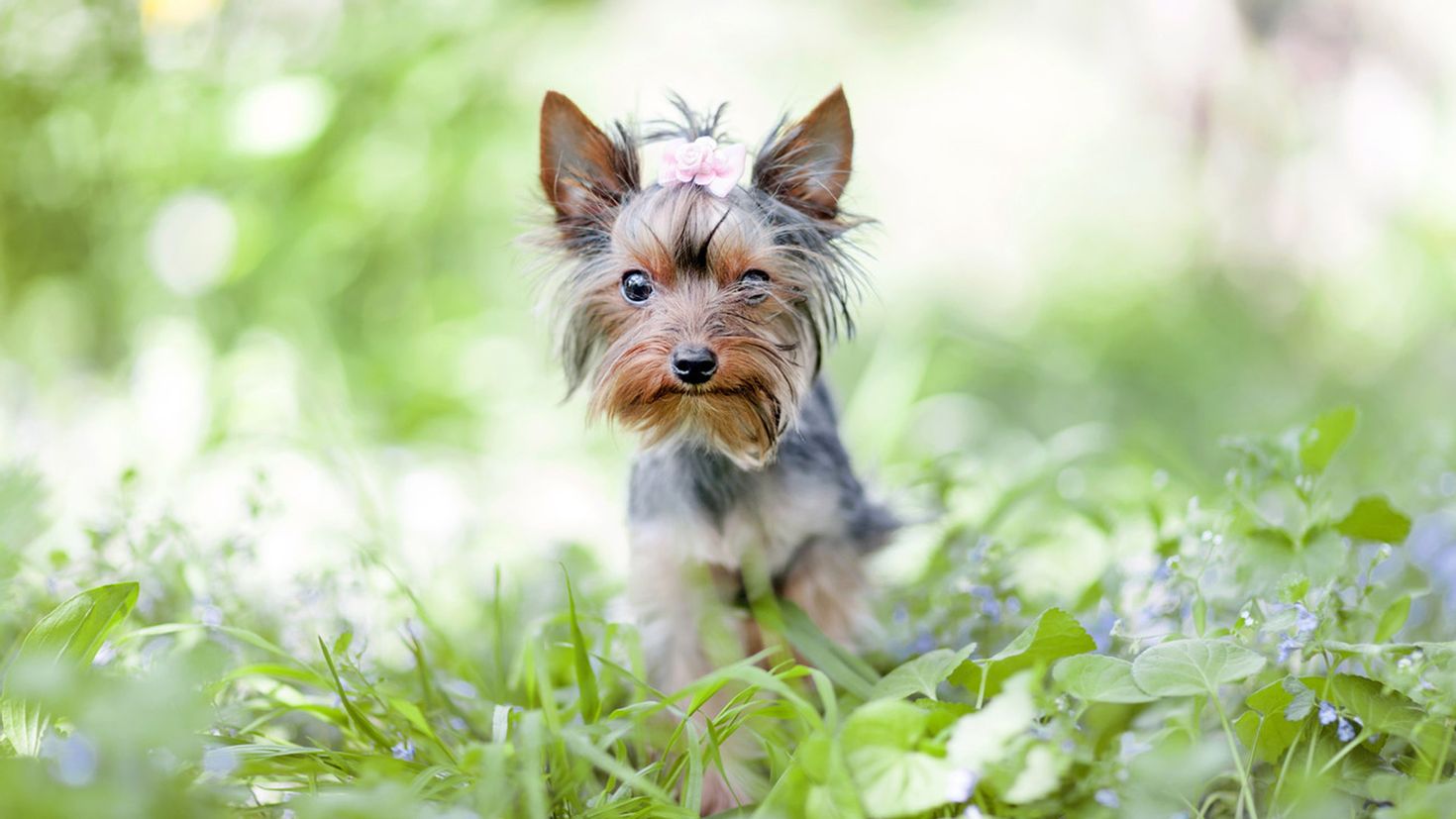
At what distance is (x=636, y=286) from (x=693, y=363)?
39 centimetres

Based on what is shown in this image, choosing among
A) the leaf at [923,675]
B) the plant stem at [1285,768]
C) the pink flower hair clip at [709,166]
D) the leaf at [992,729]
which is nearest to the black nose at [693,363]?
the pink flower hair clip at [709,166]

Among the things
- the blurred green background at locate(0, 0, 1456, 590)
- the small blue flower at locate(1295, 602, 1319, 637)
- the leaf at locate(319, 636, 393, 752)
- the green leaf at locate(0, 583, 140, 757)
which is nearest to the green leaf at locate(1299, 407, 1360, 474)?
the small blue flower at locate(1295, 602, 1319, 637)

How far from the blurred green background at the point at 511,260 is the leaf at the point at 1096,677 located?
185 centimetres

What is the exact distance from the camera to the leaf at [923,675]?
2.50 meters

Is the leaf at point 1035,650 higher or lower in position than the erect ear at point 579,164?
lower

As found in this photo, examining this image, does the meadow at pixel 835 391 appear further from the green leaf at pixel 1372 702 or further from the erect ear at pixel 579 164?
the erect ear at pixel 579 164

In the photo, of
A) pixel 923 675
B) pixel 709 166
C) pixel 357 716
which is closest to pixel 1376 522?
pixel 923 675

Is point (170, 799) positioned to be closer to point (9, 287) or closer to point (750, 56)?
point (9, 287)

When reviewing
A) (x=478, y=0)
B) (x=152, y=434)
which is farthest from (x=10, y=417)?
(x=478, y=0)

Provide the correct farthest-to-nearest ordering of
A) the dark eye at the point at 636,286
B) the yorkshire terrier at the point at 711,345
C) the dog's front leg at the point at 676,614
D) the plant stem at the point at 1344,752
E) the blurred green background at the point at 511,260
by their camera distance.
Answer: the blurred green background at the point at 511,260
the dog's front leg at the point at 676,614
the dark eye at the point at 636,286
the yorkshire terrier at the point at 711,345
the plant stem at the point at 1344,752

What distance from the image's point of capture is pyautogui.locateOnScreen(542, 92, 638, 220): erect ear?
3113mm

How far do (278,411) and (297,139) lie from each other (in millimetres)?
1629

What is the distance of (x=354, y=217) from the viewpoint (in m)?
6.33

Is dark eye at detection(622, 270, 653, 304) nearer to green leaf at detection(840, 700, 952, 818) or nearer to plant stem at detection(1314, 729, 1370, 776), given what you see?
green leaf at detection(840, 700, 952, 818)
